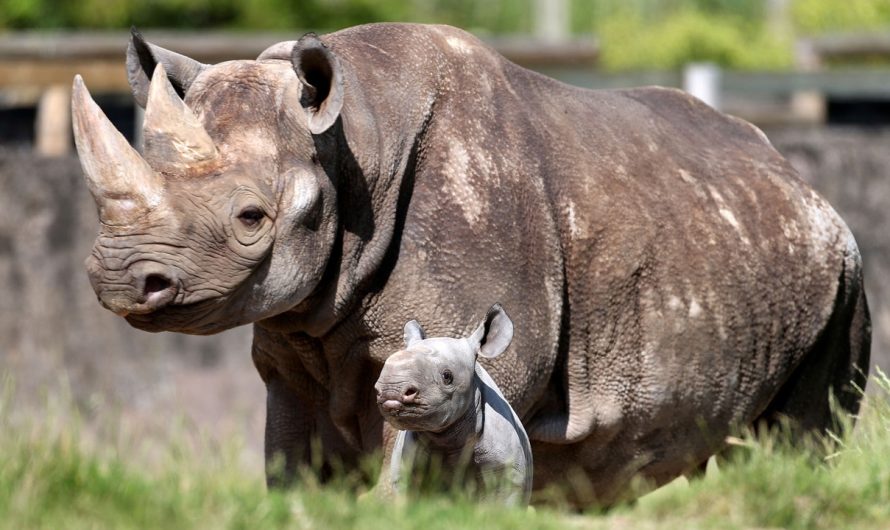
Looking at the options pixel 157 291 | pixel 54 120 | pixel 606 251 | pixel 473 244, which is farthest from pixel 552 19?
pixel 157 291

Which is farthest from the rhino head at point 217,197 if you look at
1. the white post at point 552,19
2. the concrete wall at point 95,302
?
the white post at point 552,19

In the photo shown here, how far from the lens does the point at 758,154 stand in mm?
7656

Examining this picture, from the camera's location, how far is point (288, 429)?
21.3 ft

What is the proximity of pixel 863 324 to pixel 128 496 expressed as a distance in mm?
4005

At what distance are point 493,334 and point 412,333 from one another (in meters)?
0.29

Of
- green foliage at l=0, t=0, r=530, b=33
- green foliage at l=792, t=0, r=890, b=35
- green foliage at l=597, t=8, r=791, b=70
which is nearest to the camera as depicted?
green foliage at l=0, t=0, r=530, b=33

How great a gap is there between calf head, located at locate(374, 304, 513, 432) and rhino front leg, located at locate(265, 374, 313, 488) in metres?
0.93

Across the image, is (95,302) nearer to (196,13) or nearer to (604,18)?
(196,13)

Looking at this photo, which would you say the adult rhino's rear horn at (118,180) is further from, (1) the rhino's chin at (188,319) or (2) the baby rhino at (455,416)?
(2) the baby rhino at (455,416)

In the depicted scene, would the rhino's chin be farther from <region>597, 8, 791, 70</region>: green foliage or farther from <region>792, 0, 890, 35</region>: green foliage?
<region>792, 0, 890, 35</region>: green foliage

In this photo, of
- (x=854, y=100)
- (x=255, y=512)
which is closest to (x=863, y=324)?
(x=255, y=512)

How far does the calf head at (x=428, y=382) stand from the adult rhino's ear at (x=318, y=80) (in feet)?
2.48

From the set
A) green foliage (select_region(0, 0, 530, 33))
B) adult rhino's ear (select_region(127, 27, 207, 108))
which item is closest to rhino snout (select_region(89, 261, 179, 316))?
adult rhino's ear (select_region(127, 27, 207, 108))

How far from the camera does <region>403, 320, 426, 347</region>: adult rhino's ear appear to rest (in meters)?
5.69
